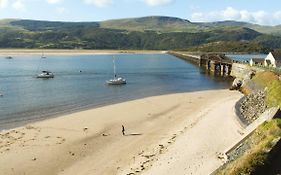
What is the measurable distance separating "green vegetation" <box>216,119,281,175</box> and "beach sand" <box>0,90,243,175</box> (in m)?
2.94

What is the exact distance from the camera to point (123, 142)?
99.7 ft

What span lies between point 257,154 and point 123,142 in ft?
43.2

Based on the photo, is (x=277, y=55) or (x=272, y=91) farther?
(x=277, y=55)

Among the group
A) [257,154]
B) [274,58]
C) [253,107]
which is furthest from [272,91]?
[274,58]

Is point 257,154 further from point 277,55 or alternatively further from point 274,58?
point 277,55

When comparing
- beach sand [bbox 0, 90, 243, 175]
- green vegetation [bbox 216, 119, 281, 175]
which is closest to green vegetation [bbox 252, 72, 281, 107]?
beach sand [bbox 0, 90, 243, 175]

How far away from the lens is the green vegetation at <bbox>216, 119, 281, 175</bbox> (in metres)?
18.5

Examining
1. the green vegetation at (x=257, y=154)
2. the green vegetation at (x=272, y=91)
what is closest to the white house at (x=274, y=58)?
the green vegetation at (x=272, y=91)

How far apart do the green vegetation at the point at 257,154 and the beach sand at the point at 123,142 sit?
9.66 feet

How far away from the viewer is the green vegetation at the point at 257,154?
18500 mm

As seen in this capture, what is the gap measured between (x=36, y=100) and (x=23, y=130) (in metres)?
17.6

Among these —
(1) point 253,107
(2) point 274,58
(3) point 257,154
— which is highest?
(2) point 274,58

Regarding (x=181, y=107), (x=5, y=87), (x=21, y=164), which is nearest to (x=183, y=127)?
(x=181, y=107)

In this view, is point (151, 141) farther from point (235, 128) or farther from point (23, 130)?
point (23, 130)
